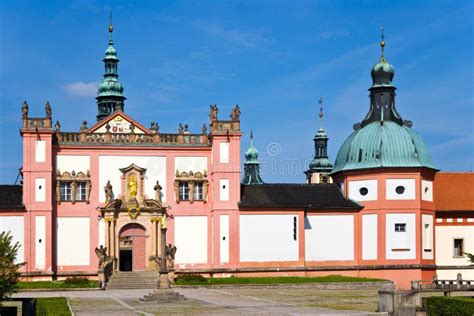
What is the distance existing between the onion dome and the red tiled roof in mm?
3324

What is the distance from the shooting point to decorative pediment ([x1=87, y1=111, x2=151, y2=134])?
64.0 metres

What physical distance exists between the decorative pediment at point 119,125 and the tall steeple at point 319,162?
38.7 m

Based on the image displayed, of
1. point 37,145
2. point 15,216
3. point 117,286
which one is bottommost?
point 117,286

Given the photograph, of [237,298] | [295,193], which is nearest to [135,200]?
[295,193]

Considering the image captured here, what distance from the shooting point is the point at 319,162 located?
104750 millimetres

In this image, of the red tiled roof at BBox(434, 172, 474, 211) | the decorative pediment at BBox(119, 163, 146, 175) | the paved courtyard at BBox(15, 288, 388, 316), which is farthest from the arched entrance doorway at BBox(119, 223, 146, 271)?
the red tiled roof at BBox(434, 172, 474, 211)

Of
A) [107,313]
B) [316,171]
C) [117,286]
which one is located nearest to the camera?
[107,313]

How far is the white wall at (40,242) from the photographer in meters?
58.5

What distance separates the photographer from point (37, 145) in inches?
2325

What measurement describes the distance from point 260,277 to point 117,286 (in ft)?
30.9

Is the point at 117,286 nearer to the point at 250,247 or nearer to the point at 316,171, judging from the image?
the point at 250,247

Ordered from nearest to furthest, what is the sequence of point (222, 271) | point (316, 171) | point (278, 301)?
point (278, 301)
point (222, 271)
point (316, 171)

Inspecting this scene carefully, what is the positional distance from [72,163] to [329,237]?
59.1 feet

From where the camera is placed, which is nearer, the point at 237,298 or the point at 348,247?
the point at 237,298
